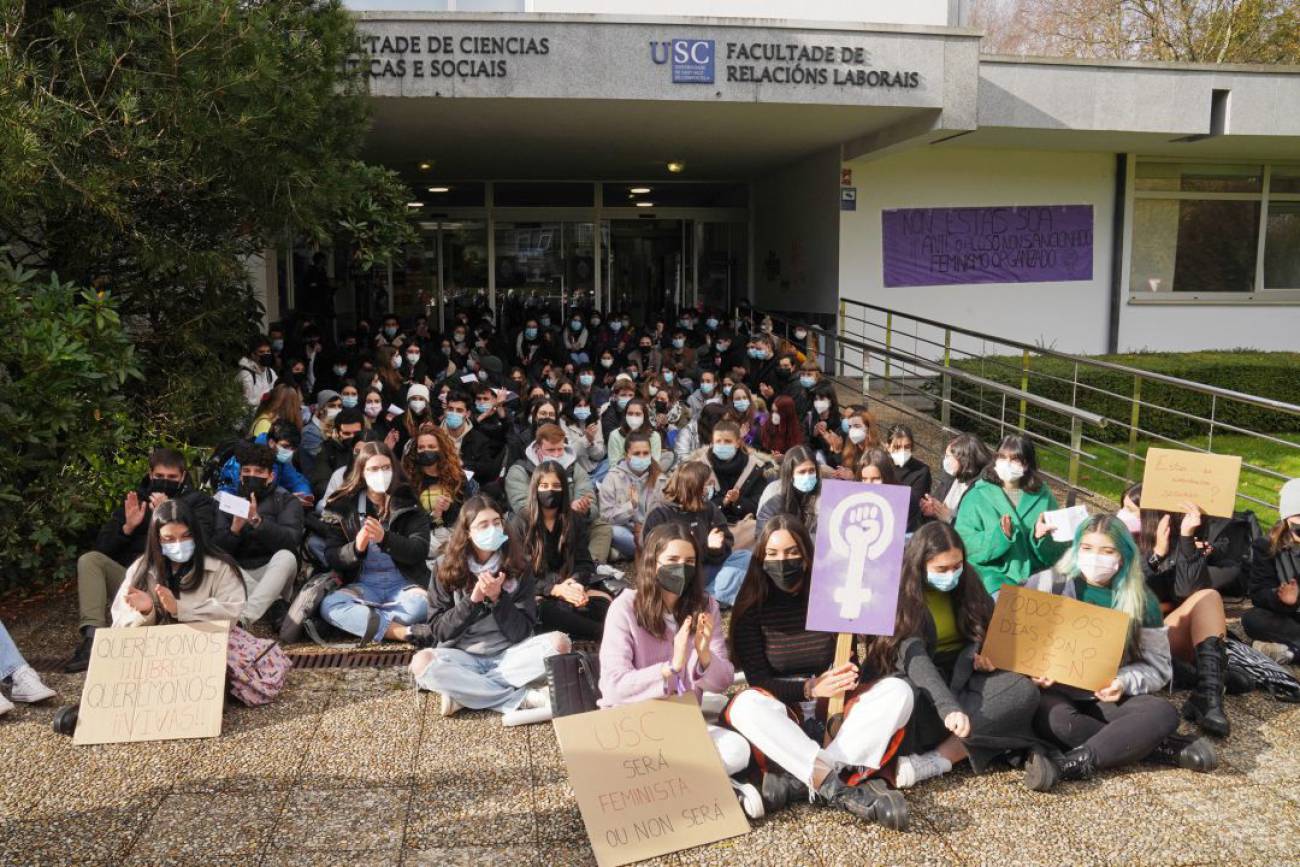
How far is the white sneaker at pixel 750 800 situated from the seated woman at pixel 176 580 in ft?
9.41

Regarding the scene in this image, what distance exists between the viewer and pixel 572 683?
5.09 meters

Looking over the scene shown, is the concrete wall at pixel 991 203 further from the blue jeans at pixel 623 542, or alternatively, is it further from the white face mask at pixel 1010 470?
the white face mask at pixel 1010 470

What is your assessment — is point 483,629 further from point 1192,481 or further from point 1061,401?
point 1061,401

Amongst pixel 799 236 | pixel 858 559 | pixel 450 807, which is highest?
Result: pixel 799 236

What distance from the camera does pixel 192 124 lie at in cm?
723

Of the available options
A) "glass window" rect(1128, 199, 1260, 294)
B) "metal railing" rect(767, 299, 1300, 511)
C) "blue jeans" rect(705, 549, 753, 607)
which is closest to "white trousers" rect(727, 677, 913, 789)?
"blue jeans" rect(705, 549, 753, 607)

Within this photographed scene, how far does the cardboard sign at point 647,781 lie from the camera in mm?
4148

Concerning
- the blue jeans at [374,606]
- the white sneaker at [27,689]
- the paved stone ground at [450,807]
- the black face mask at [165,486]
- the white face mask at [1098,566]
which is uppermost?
the black face mask at [165,486]

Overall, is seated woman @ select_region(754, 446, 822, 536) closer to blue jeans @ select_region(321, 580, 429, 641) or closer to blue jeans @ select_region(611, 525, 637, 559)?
blue jeans @ select_region(611, 525, 637, 559)

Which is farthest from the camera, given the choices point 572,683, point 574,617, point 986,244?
point 986,244

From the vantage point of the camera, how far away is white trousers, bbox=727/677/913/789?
4523mm

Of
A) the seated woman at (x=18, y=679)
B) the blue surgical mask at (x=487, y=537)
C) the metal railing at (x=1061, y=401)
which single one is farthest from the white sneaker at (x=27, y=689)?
the metal railing at (x=1061, y=401)

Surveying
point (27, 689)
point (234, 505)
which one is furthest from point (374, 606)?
point (27, 689)

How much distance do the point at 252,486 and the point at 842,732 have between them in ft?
13.7
